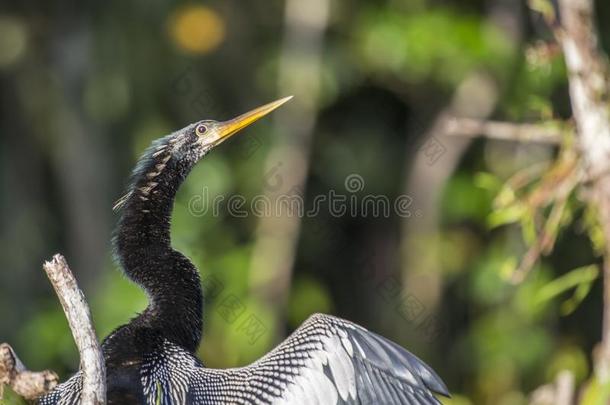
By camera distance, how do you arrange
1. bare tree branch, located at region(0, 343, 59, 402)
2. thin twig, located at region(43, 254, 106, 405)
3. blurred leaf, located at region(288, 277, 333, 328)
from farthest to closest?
blurred leaf, located at region(288, 277, 333, 328), bare tree branch, located at region(0, 343, 59, 402), thin twig, located at region(43, 254, 106, 405)

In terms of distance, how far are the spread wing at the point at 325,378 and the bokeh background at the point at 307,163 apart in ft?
14.8

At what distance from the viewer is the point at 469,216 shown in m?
10.5

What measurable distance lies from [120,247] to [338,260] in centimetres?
678

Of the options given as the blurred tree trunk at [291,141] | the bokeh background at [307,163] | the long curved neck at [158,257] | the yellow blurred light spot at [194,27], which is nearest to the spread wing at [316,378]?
the long curved neck at [158,257]

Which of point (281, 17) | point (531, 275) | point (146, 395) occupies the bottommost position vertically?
point (531, 275)

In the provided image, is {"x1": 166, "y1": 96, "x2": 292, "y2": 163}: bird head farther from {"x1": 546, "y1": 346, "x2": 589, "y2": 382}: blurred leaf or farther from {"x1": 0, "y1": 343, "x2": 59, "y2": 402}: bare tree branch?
{"x1": 546, "y1": 346, "x2": 589, "y2": 382}: blurred leaf

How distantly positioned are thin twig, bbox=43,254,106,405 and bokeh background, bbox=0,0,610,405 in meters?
5.24

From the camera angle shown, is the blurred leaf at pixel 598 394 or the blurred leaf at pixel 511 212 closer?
the blurred leaf at pixel 598 394

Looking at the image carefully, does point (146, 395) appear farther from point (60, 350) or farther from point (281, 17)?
point (281, 17)

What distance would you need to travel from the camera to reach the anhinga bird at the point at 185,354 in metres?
3.99

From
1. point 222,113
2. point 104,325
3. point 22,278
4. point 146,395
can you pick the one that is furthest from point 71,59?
point 146,395

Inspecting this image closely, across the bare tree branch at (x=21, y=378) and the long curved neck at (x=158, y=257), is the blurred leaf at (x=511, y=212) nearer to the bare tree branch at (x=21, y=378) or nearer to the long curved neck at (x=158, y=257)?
the long curved neck at (x=158, y=257)

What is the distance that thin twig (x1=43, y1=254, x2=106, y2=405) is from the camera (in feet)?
11.0

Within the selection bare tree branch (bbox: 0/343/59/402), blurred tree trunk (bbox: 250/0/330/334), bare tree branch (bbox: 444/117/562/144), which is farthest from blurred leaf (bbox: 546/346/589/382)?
bare tree branch (bbox: 0/343/59/402)
